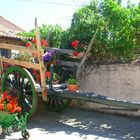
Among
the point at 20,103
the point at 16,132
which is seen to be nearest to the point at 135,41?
the point at 20,103

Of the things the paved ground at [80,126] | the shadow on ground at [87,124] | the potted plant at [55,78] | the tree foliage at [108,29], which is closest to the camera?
the paved ground at [80,126]

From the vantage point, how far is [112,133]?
7.16 meters

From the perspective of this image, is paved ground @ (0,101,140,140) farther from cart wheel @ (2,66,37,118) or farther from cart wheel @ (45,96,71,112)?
cart wheel @ (2,66,37,118)

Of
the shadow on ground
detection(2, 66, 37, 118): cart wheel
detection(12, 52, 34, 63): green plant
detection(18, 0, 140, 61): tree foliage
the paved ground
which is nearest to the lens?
the paved ground

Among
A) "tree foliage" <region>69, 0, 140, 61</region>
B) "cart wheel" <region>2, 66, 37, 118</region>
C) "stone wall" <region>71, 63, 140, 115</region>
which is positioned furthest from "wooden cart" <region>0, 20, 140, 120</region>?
"tree foliage" <region>69, 0, 140, 61</region>

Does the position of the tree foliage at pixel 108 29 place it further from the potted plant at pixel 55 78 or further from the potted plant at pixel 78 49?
the potted plant at pixel 55 78

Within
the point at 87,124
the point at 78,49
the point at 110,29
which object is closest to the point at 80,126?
the point at 87,124

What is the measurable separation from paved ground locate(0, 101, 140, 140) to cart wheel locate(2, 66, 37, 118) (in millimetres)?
490

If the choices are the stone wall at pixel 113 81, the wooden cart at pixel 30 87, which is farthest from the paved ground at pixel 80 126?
the wooden cart at pixel 30 87

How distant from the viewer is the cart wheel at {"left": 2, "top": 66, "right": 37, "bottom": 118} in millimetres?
7379

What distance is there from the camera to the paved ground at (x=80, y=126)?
6852 millimetres

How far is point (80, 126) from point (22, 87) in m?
1.58

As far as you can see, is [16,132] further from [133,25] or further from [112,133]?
[133,25]

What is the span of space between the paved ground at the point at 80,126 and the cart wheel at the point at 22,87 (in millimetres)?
490
